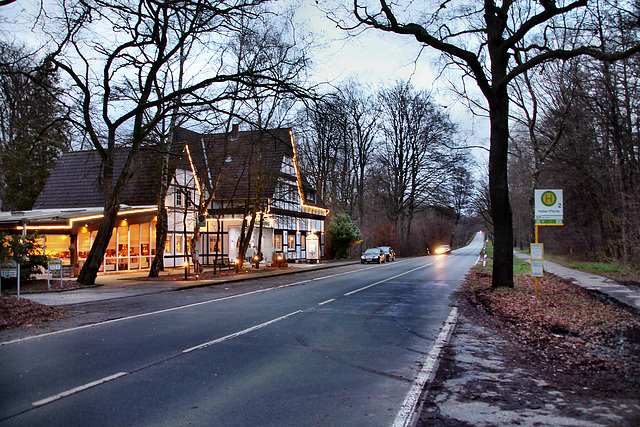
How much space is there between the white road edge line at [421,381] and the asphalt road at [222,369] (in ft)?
0.26

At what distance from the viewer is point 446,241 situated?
89.2 m

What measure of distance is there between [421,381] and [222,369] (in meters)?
2.62

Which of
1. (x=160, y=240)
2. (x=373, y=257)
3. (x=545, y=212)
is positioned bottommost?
(x=373, y=257)

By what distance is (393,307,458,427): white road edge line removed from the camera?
470cm

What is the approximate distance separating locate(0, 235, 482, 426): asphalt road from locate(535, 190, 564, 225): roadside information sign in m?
4.03

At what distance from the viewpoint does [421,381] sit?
19.7 feet

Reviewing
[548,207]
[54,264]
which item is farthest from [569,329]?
[54,264]

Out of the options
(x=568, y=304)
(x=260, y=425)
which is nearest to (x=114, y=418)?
(x=260, y=425)

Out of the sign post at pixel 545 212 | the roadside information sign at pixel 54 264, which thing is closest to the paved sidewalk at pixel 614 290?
the sign post at pixel 545 212

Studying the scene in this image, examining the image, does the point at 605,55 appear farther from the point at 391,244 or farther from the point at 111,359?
the point at 391,244

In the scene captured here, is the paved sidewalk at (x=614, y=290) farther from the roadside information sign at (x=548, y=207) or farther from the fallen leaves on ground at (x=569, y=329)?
the roadside information sign at (x=548, y=207)

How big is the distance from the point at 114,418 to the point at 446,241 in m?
88.3

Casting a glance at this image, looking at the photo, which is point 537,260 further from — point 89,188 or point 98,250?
point 89,188

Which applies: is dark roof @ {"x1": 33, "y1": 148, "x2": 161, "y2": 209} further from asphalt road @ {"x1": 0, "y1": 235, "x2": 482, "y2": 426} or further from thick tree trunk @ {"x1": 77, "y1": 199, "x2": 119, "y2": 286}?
asphalt road @ {"x1": 0, "y1": 235, "x2": 482, "y2": 426}
